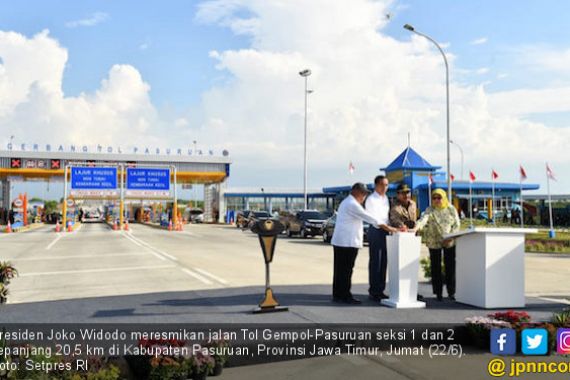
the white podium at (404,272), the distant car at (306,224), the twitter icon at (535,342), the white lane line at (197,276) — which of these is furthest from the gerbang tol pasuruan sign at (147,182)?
the twitter icon at (535,342)

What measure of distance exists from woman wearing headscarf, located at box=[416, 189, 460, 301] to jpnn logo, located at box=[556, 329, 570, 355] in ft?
8.33

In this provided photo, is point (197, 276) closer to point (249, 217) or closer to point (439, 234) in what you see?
point (439, 234)

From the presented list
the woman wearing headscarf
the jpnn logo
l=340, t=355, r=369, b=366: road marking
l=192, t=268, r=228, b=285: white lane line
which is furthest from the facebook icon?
l=192, t=268, r=228, b=285: white lane line

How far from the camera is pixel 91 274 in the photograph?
1429 cm

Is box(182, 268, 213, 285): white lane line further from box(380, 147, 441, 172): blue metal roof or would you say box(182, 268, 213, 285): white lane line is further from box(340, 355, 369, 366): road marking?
box(380, 147, 441, 172): blue metal roof

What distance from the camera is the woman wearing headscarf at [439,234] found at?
8.66m

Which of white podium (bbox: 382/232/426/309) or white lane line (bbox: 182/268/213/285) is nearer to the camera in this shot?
white podium (bbox: 382/232/426/309)

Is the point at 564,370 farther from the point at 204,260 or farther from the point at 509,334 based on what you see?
the point at 204,260

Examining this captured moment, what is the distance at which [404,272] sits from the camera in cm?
795

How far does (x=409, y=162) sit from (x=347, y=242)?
4318 centimetres

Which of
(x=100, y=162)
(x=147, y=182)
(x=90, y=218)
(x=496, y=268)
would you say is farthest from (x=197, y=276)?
(x=90, y=218)

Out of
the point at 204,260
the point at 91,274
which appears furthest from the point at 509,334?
the point at 204,260

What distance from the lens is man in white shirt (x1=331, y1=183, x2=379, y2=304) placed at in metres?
8.20

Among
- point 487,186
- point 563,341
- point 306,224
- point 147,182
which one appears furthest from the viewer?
point 487,186
